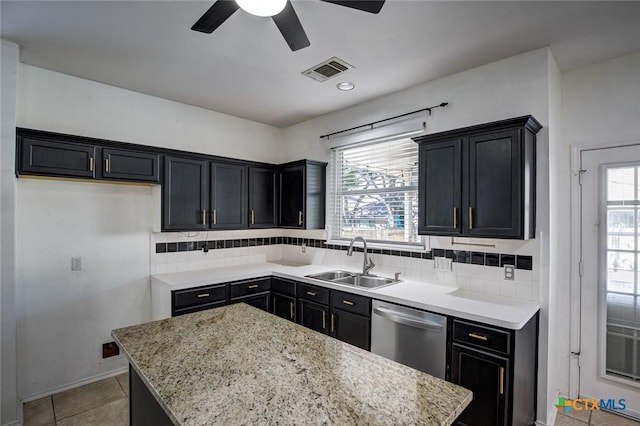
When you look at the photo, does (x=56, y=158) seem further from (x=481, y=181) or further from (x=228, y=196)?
(x=481, y=181)

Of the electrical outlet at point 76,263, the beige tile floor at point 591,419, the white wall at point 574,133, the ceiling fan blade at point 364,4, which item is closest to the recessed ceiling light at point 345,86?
the ceiling fan blade at point 364,4

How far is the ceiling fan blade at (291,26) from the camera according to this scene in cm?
169

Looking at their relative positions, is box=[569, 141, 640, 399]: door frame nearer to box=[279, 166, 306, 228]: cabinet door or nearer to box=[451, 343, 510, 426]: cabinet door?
box=[451, 343, 510, 426]: cabinet door

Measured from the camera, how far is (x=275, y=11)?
1621 mm

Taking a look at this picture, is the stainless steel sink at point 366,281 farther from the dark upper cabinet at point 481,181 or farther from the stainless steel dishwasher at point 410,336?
the dark upper cabinet at point 481,181

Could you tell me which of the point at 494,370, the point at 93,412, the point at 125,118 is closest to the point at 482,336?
the point at 494,370

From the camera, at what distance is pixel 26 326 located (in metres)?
2.80

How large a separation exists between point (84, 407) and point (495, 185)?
369 cm

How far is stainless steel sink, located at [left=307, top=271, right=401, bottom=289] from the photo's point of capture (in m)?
3.30

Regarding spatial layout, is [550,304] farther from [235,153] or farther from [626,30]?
[235,153]

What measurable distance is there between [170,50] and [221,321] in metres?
2.04

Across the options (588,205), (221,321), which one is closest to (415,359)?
(221,321)

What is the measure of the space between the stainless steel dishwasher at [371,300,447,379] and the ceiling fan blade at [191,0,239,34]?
223 centimetres

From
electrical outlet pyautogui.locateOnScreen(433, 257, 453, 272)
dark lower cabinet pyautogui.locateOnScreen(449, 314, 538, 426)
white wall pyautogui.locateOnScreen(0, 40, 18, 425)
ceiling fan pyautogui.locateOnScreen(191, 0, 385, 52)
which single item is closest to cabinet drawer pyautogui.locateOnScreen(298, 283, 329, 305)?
electrical outlet pyautogui.locateOnScreen(433, 257, 453, 272)
